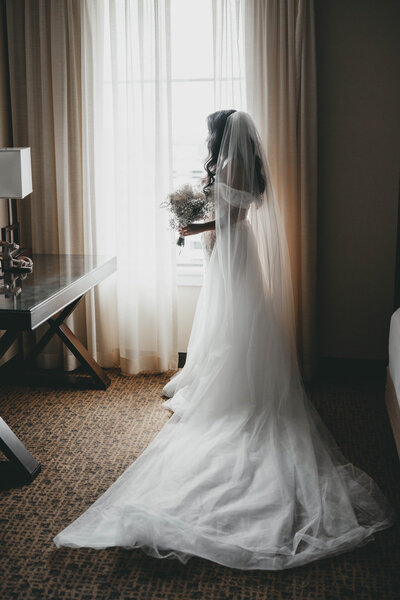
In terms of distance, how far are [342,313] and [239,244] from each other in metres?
1.13

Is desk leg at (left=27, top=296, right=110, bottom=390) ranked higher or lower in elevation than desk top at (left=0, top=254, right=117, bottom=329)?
lower

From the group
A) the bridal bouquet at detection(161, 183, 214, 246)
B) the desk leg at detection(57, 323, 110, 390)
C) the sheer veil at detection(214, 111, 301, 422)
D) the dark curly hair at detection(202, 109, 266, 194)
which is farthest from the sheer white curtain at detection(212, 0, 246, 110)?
the desk leg at detection(57, 323, 110, 390)

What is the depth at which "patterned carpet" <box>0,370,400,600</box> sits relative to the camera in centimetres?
205

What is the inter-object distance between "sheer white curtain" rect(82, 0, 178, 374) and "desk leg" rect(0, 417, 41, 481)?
1.34m

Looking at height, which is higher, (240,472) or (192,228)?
(192,228)

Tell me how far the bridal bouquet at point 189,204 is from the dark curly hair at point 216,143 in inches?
2.2

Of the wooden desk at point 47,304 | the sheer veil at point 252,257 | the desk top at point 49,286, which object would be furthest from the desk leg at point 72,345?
the sheer veil at point 252,257

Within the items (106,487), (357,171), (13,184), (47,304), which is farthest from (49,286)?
(357,171)

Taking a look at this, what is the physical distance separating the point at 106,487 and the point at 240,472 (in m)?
0.61

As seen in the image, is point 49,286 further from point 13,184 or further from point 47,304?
point 13,184

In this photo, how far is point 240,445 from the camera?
2711 mm

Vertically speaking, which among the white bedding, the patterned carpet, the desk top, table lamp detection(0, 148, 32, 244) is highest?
table lamp detection(0, 148, 32, 244)

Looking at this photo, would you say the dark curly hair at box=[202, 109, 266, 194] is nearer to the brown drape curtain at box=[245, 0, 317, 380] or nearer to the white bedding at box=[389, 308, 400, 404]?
the brown drape curtain at box=[245, 0, 317, 380]

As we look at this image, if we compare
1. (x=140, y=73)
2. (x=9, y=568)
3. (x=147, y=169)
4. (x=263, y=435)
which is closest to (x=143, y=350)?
(x=147, y=169)
